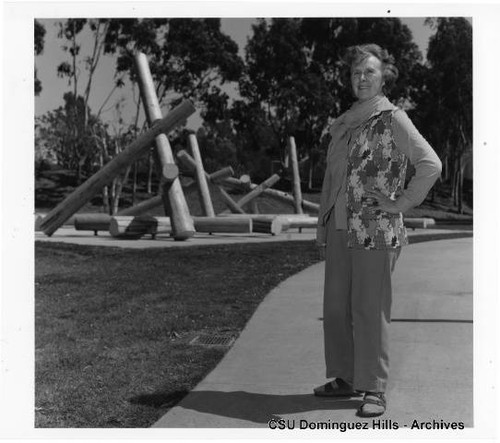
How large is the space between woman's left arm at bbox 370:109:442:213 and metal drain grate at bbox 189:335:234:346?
7.65 feet

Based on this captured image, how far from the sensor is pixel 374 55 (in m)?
3.82

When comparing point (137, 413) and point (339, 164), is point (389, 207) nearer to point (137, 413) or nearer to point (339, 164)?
point (339, 164)

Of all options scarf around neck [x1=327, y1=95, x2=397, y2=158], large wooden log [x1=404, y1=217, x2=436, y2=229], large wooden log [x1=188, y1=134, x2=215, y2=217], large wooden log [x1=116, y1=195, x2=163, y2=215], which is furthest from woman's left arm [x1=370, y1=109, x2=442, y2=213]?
large wooden log [x1=404, y1=217, x2=436, y2=229]

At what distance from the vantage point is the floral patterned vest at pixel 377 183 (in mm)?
3756

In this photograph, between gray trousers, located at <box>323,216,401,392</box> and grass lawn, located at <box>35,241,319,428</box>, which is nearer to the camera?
gray trousers, located at <box>323,216,401,392</box>

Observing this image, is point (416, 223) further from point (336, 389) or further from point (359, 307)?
point (359, 307)

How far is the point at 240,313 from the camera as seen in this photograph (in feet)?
22.4

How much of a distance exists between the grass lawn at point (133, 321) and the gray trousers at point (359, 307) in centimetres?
111

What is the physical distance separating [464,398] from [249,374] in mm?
1375

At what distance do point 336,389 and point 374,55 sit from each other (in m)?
1.94

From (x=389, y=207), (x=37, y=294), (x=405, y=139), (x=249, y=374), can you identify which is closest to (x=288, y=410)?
(x=249, y=374)

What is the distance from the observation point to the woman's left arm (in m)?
3.62

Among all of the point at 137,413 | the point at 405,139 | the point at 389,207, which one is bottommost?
the point at 137,413

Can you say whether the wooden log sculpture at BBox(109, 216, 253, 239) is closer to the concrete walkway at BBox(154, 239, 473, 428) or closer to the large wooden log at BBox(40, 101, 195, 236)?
the large wooden log at BBox(40, 101, 195, 236)
